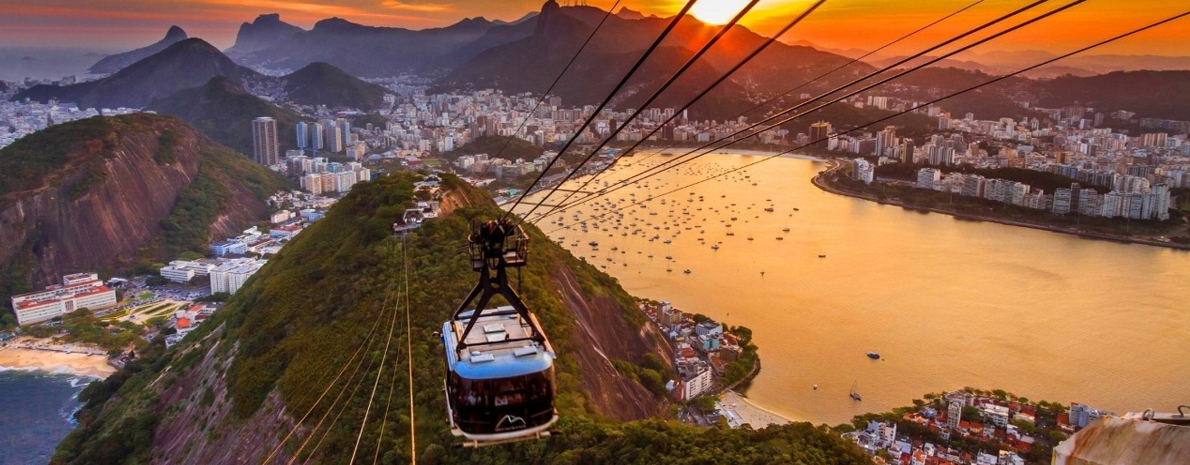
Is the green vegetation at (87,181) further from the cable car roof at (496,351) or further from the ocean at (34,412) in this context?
the cable car roof at (496,351)

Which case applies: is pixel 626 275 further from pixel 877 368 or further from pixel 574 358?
pixel 574 358

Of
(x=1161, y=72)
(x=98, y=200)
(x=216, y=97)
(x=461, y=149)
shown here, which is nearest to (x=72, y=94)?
(x=216, y=97)

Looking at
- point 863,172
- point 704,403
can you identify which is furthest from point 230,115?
point 704,403

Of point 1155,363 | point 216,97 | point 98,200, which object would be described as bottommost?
point 1155,363

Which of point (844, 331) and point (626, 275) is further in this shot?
point (626, 275)

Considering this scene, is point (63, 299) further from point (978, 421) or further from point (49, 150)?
point (978, 421)

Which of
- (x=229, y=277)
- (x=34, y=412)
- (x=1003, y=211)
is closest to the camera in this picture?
(x=34, y=412)
